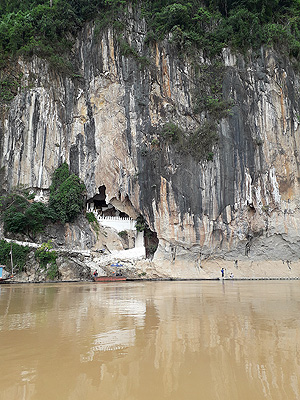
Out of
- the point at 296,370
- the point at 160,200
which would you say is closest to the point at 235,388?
the point at 296,370

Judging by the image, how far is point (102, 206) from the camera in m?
32.5

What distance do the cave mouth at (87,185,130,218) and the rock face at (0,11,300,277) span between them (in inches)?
53.2

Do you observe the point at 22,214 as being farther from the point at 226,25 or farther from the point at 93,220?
the point at 226,25

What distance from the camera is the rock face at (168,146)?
2817 cm

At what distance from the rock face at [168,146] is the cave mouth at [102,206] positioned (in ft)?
4.43

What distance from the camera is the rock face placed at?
28172 millimetres

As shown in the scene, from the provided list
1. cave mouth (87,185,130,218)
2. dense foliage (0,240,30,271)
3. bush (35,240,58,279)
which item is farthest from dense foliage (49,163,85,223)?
dense foliage (0,240,30,271)

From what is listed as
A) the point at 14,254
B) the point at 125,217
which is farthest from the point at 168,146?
the point at 14,254

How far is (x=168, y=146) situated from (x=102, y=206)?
9292 mm

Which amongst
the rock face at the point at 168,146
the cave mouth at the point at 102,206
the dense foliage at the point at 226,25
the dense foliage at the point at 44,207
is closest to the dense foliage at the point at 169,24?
the dense foliage at the point at 226,25

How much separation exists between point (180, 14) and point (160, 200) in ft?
60.4

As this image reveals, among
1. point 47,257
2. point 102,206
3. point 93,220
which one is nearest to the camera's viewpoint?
point 47,257

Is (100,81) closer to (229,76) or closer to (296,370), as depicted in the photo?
(229,76)

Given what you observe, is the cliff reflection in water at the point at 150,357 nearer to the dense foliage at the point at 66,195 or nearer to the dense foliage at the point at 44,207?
the dense foliage at the point at 44,207
